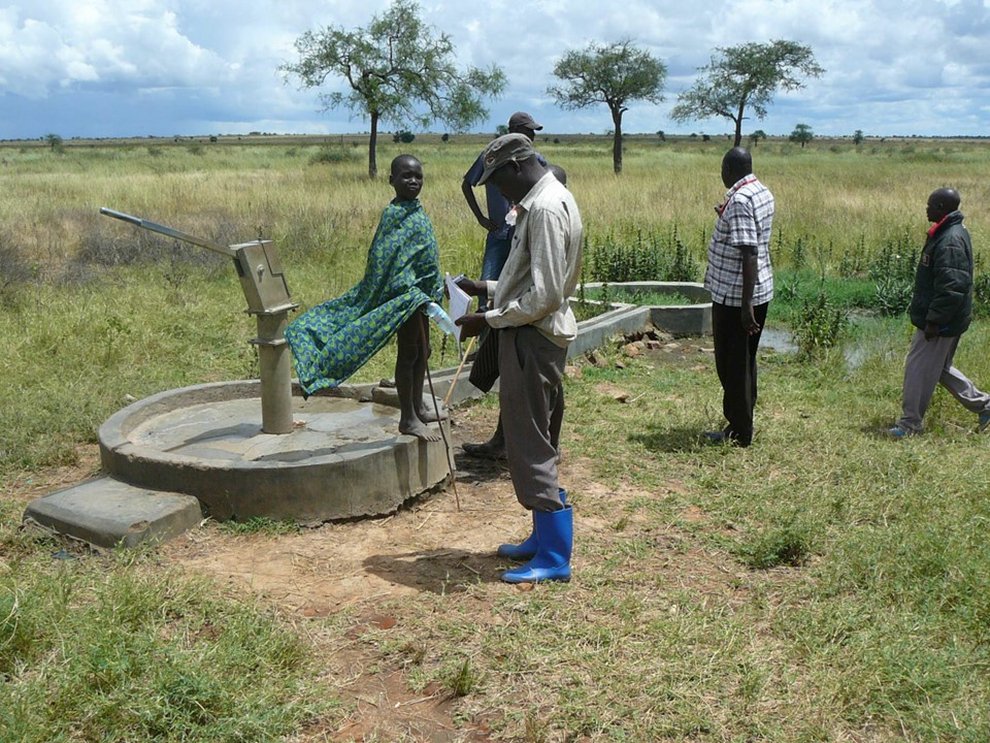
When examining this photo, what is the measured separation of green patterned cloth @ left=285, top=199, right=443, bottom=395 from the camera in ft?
15.0

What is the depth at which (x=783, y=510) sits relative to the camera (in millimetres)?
4684

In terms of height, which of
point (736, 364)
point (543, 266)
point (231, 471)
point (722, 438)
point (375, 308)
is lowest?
point (722, 438)

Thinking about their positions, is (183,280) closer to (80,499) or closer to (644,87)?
(80,499)

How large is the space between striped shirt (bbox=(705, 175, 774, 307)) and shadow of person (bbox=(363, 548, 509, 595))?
235 centimetres

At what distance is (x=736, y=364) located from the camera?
5637 mm

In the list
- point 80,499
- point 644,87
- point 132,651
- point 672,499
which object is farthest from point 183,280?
point 644,87

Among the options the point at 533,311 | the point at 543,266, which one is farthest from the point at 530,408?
the point at 543,266

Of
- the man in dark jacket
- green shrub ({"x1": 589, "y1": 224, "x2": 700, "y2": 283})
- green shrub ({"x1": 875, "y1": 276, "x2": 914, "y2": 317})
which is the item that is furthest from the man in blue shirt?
green shrub ({"x1": 875, "y1": 276, "x2": 914, "y2": 317})

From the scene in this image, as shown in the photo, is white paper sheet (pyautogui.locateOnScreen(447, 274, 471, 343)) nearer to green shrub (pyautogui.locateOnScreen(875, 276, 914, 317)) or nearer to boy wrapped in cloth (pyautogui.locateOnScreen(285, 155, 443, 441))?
boy wrapped in cloth (pyautogui.locateOnScreen(285, 155, 443, 441))

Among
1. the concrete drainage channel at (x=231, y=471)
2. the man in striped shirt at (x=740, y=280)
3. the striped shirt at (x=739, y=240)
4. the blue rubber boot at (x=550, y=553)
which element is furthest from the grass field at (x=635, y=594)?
the striped shirt at (x=739, y=240)

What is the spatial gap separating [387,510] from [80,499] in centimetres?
148

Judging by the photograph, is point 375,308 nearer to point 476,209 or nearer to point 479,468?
point 479,468

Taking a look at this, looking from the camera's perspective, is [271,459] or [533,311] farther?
[271,459]

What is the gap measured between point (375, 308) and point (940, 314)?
3557 millimetres
